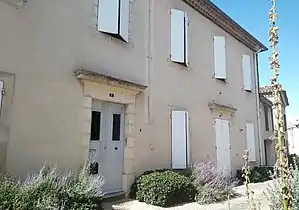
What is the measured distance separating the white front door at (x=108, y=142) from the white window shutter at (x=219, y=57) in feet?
18.4

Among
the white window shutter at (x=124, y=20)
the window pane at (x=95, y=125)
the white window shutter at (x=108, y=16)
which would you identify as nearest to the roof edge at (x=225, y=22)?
the white window shutter at (x=124, y=20)

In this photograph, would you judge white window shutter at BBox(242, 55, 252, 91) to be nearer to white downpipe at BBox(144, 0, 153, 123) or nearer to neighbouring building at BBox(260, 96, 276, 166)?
neighbouring building at BBox(260, 96, 276, 166)

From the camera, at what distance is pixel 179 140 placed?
9711mm

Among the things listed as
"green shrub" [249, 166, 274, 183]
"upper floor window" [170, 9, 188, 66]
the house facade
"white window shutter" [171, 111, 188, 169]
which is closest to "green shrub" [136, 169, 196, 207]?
the house facade

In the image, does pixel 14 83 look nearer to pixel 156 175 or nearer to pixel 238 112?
pixel 156 175

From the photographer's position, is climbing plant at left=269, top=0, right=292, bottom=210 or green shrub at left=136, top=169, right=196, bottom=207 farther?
green shrub at left=136, top=169, right=196, bottom=207

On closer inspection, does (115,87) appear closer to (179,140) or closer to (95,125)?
(95,125)

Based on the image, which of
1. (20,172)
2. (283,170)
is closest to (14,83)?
(20,172)

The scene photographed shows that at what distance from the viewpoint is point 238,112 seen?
13.6m

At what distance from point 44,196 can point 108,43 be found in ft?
14.5

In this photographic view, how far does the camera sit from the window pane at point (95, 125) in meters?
7.52

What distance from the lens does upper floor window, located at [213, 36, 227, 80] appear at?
486 inches

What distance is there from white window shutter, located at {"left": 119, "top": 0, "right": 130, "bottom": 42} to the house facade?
28 mm

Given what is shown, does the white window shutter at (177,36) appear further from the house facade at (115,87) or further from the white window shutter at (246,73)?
the white window shutter at (246,73)
